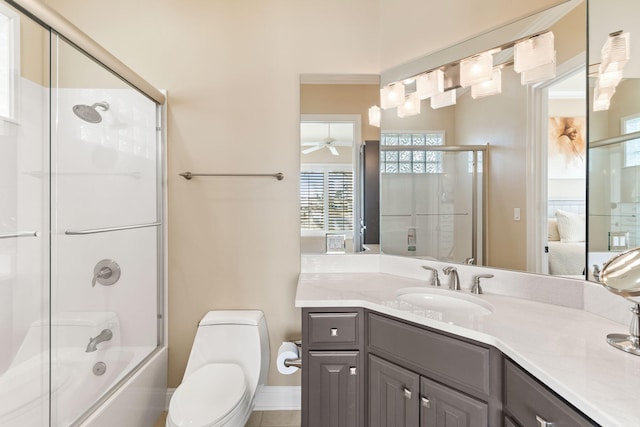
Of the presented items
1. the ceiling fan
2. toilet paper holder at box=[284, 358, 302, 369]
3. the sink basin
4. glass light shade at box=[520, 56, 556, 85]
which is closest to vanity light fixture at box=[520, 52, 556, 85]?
glass light shade at box=[520, 56, 556, 85]

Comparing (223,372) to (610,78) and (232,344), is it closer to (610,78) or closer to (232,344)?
(232,344)

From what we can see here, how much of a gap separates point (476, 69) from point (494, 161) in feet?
1.71

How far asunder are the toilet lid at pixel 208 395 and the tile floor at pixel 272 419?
0.48 m

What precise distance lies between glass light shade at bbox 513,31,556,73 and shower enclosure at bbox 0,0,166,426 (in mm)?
2019

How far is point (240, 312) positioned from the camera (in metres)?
1.97

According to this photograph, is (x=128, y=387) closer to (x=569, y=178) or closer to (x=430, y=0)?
(x=569, y=178)

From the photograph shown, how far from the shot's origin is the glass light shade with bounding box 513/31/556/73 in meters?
1.42

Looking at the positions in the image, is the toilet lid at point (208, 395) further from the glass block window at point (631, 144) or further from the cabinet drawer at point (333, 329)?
the glass block window at point (631, 144)

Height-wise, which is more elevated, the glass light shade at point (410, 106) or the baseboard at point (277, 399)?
A: the glass light shade at point (410, 106)

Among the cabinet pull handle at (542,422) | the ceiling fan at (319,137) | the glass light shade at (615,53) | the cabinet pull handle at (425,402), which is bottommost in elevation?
the cabinet pull handle at (425,402)

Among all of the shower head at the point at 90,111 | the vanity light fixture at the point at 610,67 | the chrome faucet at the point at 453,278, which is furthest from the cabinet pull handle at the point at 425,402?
the shower head at the point at 90,111

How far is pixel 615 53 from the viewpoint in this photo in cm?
119

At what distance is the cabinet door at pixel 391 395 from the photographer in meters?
1.28

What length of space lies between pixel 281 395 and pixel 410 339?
1180mm
